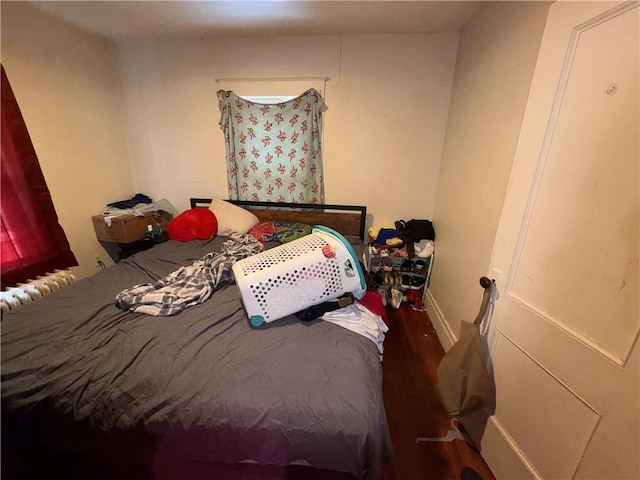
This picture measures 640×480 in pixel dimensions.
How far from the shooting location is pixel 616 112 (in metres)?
0.78

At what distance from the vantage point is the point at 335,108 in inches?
101

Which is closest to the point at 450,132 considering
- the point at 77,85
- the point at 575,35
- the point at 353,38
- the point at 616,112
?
the point at 353,38

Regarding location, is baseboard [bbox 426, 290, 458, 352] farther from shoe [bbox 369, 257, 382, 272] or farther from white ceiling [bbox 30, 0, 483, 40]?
white ceiling [bbox 30, 0, 483, 40]

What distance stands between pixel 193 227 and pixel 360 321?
193 centimetres

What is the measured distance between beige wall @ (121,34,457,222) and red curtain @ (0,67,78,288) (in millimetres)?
1081

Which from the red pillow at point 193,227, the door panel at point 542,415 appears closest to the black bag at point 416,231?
the door panel at point 542,415

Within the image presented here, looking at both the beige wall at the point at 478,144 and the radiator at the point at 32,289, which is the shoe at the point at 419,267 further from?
the radiator at the point at 32,289

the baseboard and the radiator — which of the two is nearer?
the radiator

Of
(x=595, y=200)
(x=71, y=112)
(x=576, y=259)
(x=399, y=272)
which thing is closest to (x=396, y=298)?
(x=399, y=272)

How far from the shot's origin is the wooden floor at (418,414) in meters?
1.32

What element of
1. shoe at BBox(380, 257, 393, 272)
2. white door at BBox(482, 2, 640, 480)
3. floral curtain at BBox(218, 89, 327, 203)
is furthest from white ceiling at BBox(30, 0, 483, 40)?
shoe at BBox(380, 257, 393, 272)

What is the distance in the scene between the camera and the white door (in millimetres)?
754

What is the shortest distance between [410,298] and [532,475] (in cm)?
168

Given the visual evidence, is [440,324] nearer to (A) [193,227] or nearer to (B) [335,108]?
(B) [335,108]
